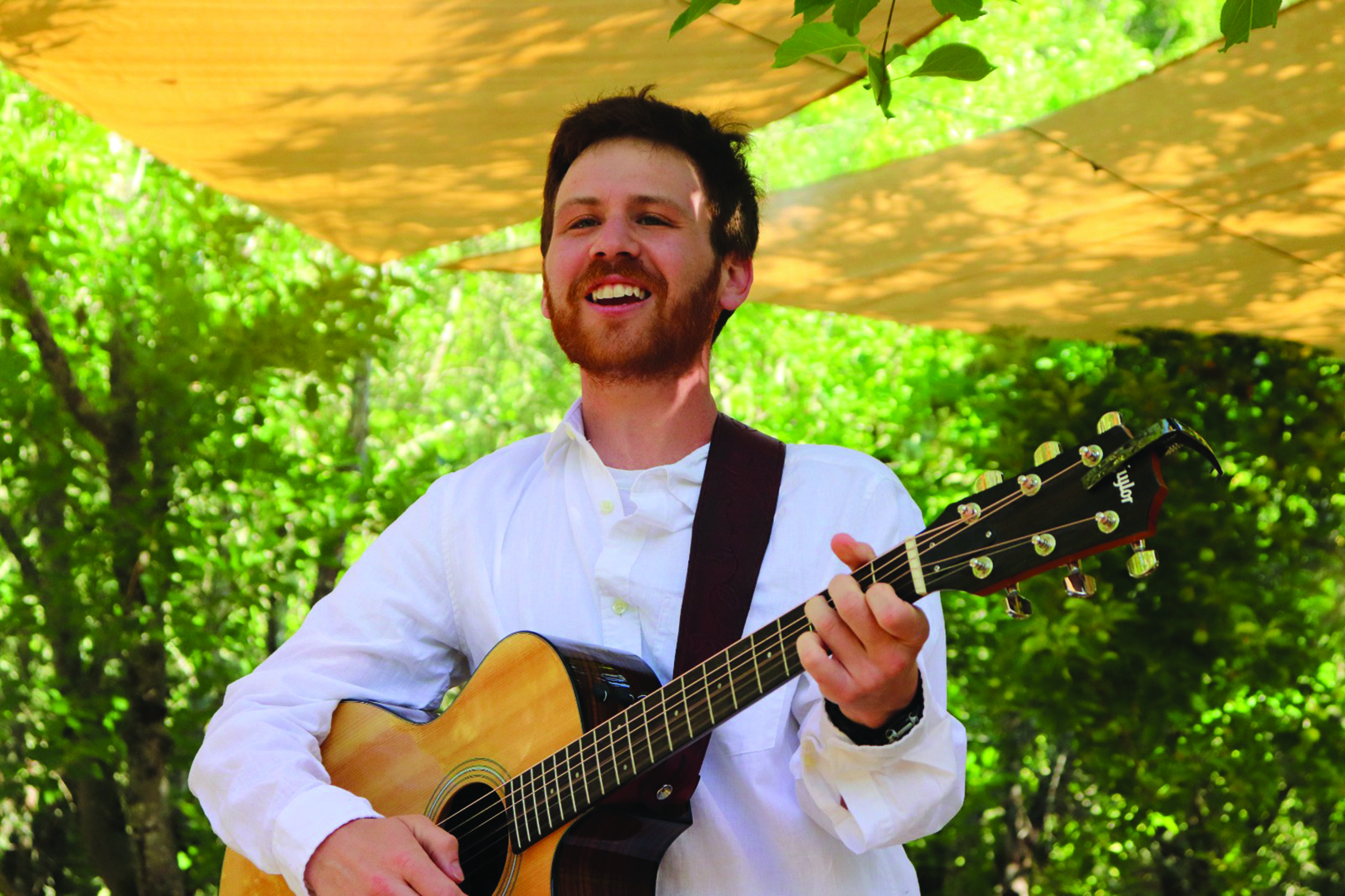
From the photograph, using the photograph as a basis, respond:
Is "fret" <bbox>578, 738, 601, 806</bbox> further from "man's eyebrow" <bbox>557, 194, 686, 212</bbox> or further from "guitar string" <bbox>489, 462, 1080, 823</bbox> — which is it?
"man's eyebrow" <bbox>557, 194, 686, 212</bbox>

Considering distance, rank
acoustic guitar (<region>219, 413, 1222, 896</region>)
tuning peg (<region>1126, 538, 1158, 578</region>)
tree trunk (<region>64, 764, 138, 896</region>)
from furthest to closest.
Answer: tree trunk (<region>64, 764, 138, 896</region>), acoustic guitar (<region>219, 413, 1222, 896</region>), tuning peg (<region>1126, 538, 1158, 578</region>)

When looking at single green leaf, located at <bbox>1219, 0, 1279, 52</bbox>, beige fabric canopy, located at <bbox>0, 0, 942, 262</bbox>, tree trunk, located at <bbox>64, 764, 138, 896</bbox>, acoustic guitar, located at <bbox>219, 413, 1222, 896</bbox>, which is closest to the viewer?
acoustic guitar, located at <bbox>219, 413, 1222, 896</bbox>

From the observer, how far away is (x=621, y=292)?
79.4 inches

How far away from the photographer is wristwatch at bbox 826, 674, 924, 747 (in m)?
1.55

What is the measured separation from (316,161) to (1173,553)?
9.00ft

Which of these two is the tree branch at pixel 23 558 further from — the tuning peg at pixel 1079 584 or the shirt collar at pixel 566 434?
the tuning peg at pixel 1079 584

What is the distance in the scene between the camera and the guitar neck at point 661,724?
5.08ft

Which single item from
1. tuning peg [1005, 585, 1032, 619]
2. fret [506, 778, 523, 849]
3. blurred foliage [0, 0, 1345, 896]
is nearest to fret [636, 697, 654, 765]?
fret [506, 778, 523, 849]

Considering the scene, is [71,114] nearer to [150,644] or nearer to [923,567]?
[150,644]

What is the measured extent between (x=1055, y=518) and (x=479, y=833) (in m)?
0.95

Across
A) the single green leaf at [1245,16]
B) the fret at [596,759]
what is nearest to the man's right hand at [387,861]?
the fret at [596,759]

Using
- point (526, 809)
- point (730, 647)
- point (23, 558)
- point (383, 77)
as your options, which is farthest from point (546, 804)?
point (23, 558)

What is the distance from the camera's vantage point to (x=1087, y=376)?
4219 mm

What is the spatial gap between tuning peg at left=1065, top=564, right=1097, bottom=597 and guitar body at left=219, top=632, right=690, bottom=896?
2.18 feet
